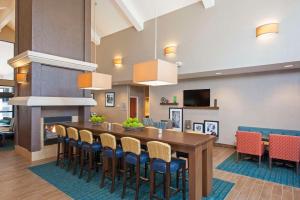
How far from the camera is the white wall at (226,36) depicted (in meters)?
4.00

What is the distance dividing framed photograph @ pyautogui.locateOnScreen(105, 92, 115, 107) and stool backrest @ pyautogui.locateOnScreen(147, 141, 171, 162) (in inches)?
283

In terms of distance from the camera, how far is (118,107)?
9.27 meters

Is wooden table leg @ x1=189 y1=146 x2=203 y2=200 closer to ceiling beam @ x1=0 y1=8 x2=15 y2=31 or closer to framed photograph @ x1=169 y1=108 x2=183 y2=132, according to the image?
framed photograph @ x1=169 y1=108 x2=183 y2=132

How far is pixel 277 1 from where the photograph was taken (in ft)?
13.4

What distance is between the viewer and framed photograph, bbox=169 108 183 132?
7116 millimetres

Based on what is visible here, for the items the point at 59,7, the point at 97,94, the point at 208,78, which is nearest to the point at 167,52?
the point at 208,78

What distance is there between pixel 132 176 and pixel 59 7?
5154mm

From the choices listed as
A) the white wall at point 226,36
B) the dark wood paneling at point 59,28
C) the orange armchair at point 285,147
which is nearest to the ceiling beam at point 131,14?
the white wall at point 226,36

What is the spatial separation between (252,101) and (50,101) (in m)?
5.97

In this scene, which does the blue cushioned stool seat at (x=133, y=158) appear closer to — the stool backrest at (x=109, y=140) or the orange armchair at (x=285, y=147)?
the stool backrest at (x=109, y=140)

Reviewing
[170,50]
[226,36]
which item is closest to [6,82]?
[170,50]

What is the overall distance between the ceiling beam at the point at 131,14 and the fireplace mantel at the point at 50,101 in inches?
131

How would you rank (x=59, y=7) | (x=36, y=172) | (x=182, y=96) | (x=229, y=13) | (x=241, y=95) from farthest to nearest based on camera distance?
(x=182, y=96) < (x=241, y=95) < (x=59, y=7) < (x=229, y=13) < (x=36, y=172)

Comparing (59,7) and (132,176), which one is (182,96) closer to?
(132,176)
